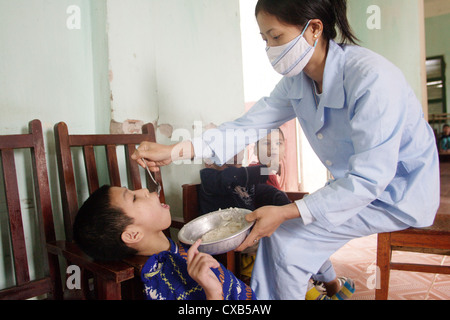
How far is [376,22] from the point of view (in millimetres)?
3959

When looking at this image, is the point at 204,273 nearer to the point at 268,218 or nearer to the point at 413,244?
the point at 268,218

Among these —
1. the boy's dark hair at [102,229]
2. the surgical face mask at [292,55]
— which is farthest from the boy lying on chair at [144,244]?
the surgical face mask at [292,55]

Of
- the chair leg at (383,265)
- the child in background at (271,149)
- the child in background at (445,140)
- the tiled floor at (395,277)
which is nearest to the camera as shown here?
the chair leg at (383,265)

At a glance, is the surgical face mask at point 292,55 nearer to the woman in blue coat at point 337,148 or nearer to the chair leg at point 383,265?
the woman in blue coat at point 337,148

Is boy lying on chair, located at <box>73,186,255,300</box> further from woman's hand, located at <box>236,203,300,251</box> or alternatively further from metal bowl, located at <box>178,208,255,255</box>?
woman's hand, located at <box>236,203,300,251</box>

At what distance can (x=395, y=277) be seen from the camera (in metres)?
2.19

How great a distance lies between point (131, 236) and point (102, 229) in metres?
0.11

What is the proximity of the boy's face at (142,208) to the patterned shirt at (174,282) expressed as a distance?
156 millimetres

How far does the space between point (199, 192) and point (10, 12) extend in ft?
4.16

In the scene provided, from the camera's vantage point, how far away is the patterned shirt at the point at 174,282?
1.06 m

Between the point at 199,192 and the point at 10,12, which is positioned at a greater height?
the point at 10,12

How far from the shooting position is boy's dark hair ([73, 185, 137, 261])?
3.75 feet
